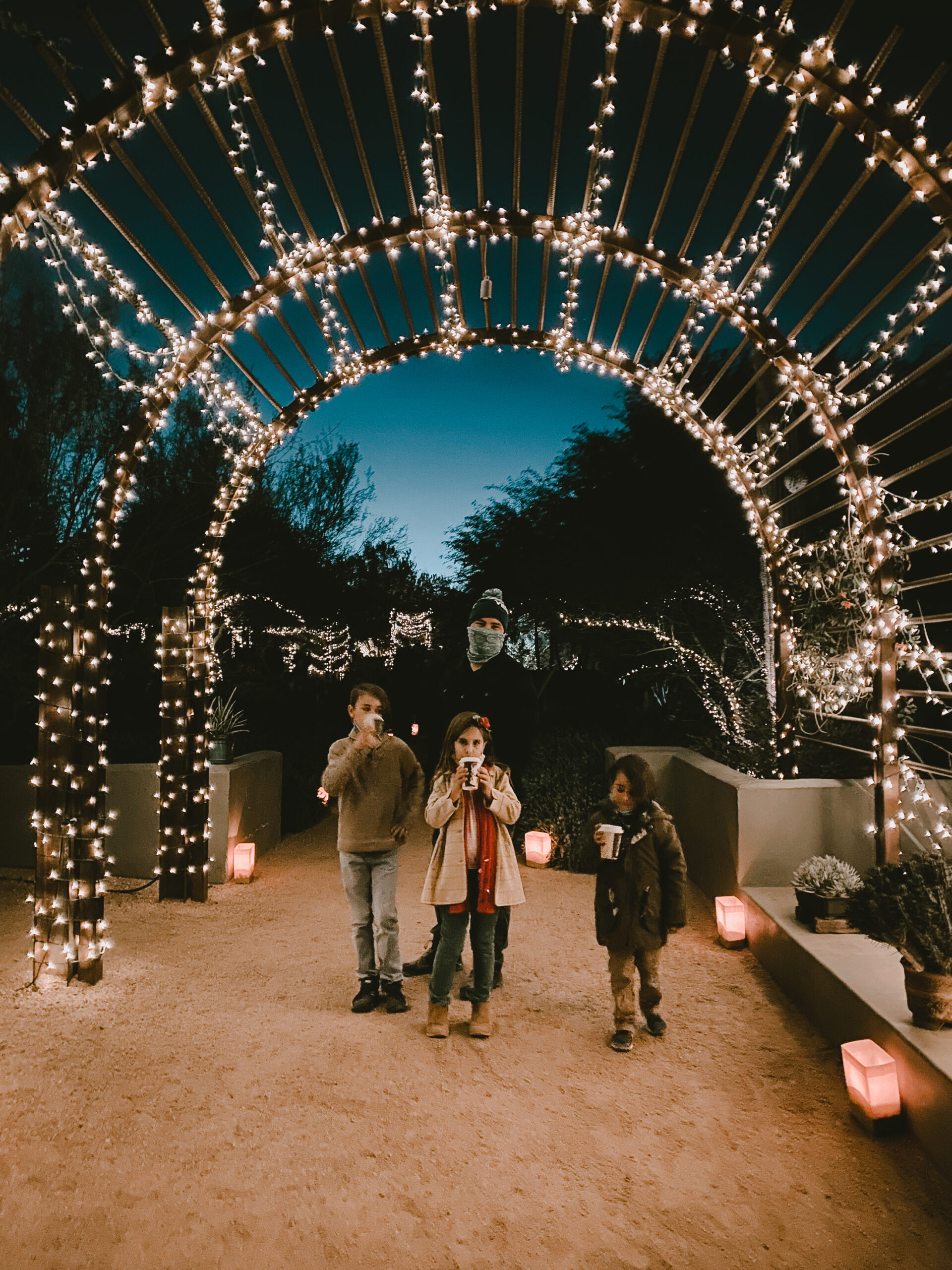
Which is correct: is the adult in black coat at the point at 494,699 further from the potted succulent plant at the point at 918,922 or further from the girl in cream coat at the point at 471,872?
the potted succulent plant at the point at 918,922

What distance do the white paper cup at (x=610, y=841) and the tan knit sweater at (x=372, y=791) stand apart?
33.9 inches

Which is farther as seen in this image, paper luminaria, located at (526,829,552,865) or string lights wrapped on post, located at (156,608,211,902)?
paper luminaria, located at (526,829,552,865)

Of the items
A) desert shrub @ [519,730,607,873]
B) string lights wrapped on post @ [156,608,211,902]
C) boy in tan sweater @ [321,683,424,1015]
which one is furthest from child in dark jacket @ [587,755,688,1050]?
string lights wrapped on post @ [156,608,211,902]

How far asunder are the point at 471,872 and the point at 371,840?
0.51 m

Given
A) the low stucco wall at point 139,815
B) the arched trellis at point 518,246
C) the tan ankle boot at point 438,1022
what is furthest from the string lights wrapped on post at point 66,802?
the tan ankle boot at point 438,1022

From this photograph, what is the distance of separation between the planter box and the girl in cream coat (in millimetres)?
1516

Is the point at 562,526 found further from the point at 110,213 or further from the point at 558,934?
the point at 110,213

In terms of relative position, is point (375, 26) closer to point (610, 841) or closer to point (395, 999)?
point (610, 841)

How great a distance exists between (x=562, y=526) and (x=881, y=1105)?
1111 centimetres

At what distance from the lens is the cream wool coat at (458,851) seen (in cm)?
307

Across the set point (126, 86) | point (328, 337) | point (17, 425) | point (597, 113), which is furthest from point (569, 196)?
point (17, 425)

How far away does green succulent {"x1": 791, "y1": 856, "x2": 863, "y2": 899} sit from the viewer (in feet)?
11.5

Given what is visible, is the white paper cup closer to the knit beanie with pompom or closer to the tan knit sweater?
the tan knit sweater

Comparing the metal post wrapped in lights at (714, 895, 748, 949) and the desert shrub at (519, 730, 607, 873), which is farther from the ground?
the desert shrub at (519, 730, 607, 873)
